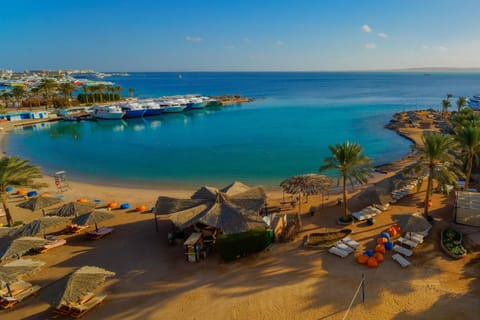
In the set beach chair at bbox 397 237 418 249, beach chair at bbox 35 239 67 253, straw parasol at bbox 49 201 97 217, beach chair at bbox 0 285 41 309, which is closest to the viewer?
beach chair at bbox 0 285 41 309

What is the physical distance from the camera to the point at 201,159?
132 ft

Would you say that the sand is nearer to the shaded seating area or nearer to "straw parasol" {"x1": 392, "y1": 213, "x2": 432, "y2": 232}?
the shaded seating area

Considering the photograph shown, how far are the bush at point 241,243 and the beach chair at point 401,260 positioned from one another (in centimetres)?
651

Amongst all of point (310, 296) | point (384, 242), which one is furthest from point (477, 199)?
point (310, 296)

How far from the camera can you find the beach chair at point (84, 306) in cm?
1227

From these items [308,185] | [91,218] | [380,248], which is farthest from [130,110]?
[380,248]

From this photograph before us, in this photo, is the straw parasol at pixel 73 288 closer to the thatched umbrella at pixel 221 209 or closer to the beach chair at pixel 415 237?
the thatched umbrella at pixel 221 209

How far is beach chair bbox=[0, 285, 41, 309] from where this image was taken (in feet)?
42.8

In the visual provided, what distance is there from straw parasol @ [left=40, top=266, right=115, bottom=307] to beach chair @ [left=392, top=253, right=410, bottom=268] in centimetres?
1370

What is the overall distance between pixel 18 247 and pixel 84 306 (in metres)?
5.59

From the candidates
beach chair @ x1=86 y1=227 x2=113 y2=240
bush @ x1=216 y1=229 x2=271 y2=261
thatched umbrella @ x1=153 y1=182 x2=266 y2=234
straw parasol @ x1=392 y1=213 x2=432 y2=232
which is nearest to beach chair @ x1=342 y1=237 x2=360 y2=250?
straw parasol @ x1=392 y1=213 x2=432 y2=232

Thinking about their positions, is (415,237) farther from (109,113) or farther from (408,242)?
(109,113)

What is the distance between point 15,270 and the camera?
13.3m

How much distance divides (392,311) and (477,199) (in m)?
11.8
